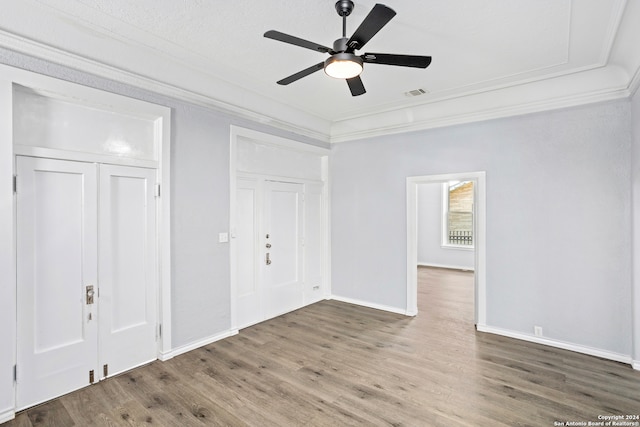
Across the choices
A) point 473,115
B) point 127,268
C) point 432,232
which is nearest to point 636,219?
point 473,115

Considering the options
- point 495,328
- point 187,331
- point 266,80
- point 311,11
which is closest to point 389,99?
point 266,80

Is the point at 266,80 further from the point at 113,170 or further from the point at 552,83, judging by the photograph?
the point at 552,83

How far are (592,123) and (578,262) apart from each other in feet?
5.12

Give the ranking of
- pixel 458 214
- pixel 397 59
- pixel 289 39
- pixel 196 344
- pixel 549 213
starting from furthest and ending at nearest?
pixel 458 214
pixel 549 213
pixel 196 344
pixel 397 59
pixel 289 39

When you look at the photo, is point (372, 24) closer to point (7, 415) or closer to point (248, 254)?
point (248, 254)

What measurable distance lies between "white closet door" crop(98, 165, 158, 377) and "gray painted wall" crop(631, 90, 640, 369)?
486 cm

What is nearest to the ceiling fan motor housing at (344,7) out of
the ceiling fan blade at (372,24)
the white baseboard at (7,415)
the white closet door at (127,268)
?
the ceiling fan blade at (372,24)

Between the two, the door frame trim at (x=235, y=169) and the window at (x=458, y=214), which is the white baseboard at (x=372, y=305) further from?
the window at (x=458, y=214)

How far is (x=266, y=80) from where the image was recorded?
3.79 m

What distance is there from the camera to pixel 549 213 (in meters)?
3.78

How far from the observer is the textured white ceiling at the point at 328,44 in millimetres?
2428

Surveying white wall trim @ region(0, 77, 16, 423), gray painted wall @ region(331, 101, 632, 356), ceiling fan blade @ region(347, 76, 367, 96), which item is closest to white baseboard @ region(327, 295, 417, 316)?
gray painted wall @ region(331, 101, 632, 356)

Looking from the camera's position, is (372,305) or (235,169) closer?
(235,169)

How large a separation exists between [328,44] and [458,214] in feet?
24.3
